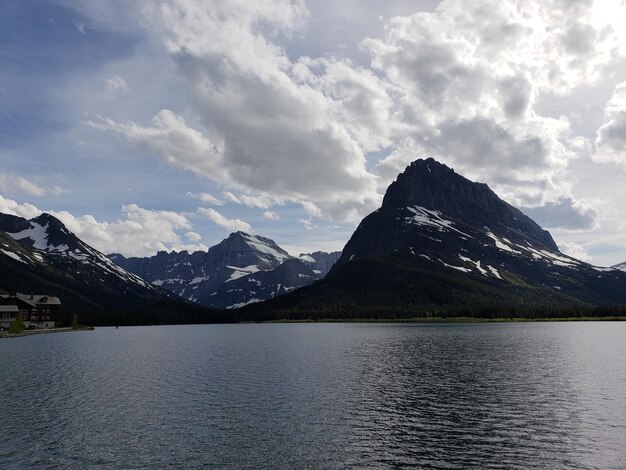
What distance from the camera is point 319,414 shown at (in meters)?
52.6

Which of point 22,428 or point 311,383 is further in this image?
point 311,383

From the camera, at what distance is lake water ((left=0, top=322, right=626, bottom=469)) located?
127 ft

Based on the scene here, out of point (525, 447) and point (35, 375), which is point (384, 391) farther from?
point (35, 375)

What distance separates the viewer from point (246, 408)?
5591 cm

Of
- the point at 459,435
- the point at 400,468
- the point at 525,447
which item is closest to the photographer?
the point at 400,468

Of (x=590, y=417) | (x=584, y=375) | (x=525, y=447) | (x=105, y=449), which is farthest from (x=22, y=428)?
(x=584, y=375)

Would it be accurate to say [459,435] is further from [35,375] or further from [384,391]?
[35,375]

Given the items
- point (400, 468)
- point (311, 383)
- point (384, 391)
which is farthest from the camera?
point (311, 383)

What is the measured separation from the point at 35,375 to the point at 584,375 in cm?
9202

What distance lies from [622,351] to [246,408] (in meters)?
98.2

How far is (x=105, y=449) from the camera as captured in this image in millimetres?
40875

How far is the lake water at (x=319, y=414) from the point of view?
38594mm

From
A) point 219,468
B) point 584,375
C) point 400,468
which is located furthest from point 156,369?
point 584,375

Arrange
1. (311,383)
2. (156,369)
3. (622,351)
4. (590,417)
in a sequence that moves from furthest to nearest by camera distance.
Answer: (622,351) → (156,369) → (311,383) → (590,417)
